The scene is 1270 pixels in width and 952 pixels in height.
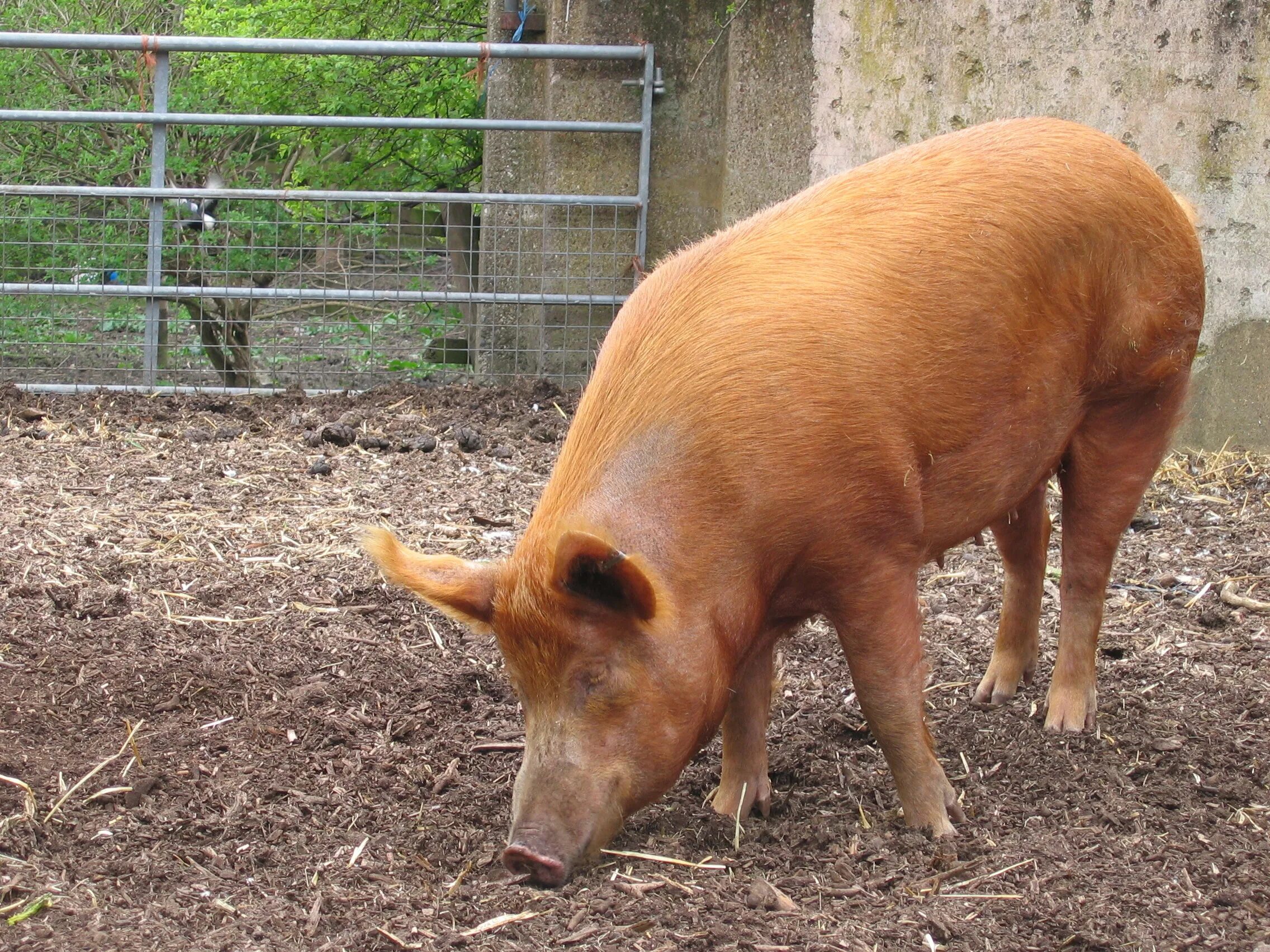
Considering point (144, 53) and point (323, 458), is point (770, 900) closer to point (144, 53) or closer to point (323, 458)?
point (323, 458)

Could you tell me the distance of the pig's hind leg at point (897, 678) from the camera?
324cm

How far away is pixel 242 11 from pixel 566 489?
23.4 ft

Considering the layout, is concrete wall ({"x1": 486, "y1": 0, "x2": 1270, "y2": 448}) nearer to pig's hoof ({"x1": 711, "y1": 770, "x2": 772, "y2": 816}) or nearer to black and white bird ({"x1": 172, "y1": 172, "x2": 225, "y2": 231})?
black and white bird ({"x1": 172, "y1": 172, "x2": 225, "y2": 231})

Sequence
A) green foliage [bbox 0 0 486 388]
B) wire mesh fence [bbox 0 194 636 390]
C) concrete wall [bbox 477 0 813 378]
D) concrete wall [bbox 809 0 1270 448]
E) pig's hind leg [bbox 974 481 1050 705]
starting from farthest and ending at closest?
green foliage [bbox 0 0 486 388], wire mesh fence [bbox 0 194 636 390], concrete wall [bbox 477 0 813 378], concrete wall [bbox 809 0 1270 448], pig's hind leg [bbox 974 481 1050 705]

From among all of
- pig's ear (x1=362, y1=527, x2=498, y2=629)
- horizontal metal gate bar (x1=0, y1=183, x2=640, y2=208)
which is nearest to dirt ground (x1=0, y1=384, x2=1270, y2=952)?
pig's ear (x1=362, y1=527, x2=498, y2=629)

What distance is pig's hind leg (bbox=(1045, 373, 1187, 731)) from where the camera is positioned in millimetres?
3982

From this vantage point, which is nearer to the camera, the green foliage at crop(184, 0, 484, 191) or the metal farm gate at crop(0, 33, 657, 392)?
the metal farm gate at crop(0, 33, 657, 392)

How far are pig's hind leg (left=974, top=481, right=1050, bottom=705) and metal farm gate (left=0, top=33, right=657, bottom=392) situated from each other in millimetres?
4394

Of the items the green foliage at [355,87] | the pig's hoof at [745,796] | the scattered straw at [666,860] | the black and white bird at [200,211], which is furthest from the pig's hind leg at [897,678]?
the green foliage at [355,87]

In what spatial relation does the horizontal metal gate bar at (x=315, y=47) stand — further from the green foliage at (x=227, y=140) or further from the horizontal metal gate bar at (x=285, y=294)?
the horizontal metal gate bar at (x=285, y=294)

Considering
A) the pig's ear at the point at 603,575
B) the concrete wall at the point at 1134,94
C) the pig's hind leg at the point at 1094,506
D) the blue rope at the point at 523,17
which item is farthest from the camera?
the blue rope at the point at 523,17

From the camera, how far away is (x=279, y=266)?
9.85 m

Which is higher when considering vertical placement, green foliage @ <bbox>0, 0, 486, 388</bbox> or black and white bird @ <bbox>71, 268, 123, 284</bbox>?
green foliage @ <bbox>0, 0, 486, 388</bbox>

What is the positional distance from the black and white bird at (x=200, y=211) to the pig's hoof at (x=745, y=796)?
Result: 5976 mm
